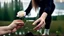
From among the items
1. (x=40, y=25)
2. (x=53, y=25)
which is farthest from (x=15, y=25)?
(x=53, y=25)

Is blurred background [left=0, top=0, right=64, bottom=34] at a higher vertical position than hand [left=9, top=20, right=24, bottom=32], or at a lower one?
higher

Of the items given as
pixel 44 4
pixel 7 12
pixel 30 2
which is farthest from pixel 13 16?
pixel 44 4

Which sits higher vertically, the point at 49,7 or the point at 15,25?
the point at 49,7

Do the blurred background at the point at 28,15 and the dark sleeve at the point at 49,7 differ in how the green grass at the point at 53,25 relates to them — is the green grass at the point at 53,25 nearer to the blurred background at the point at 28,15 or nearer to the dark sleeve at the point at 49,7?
the blurred background at the point at 28,15

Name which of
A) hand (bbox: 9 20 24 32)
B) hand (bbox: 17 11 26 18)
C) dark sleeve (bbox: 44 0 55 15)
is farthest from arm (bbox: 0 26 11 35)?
dark sleeve (bbox: 44 0 55 15)

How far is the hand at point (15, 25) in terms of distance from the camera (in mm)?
1336

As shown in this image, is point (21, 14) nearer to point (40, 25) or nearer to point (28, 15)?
point (28, 15)

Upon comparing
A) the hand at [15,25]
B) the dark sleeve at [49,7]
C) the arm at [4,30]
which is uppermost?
the dark sleeve at [49,7]

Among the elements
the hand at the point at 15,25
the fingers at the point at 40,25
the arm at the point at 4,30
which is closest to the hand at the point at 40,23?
the fingers at the point at 40,25

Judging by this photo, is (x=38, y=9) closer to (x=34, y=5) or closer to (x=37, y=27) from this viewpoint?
→ (x=34, y=5)

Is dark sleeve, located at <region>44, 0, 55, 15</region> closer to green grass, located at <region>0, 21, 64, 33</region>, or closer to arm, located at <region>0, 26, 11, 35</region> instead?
green grass, located at <region>0, 21, 64, 33</region>

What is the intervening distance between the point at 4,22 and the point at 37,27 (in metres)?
0.30

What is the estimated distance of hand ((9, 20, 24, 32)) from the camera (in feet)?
4.38

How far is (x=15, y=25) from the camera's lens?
1.34m
